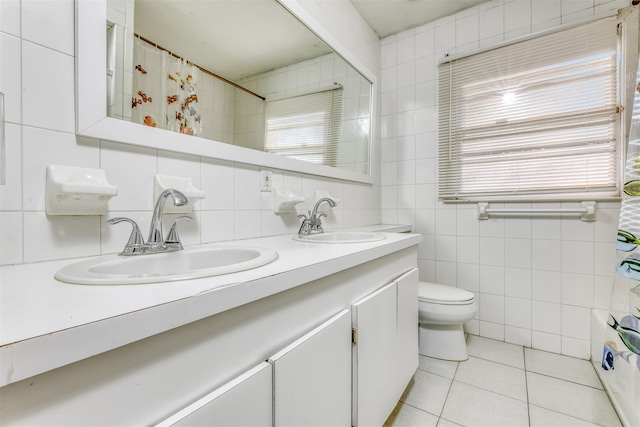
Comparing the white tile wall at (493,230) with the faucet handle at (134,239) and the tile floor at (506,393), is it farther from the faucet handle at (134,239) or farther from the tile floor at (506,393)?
the faucet handle at (134,239)

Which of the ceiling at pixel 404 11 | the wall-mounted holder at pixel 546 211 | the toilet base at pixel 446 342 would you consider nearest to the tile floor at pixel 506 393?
the toilet base at pixel 446 342

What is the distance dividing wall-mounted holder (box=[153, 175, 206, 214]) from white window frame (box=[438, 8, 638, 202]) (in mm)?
1781

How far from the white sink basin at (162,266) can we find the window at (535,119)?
1739mm

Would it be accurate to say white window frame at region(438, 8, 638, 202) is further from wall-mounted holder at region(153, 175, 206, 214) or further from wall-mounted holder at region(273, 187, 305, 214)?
wall-mounted holder at region(153, 175, 206, 214)

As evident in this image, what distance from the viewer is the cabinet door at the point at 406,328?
3.96 feet

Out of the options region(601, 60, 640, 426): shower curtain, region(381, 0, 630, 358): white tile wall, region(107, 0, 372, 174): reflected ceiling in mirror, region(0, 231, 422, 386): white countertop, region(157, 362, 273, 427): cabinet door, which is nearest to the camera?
region(0, 231, 422, 386): white countertop

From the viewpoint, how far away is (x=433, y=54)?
7.14ft

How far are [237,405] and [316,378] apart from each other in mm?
257

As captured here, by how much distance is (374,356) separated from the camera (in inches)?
39.0

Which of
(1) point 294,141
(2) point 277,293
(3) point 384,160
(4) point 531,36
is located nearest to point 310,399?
(2) point 277,293

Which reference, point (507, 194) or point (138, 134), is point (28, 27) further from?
point (507, 194)

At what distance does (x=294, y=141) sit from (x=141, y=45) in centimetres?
75

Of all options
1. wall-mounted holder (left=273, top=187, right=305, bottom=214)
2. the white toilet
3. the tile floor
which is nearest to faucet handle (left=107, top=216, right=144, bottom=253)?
wall-mounted holder (left=273, top=187, right=305, bottom=214)

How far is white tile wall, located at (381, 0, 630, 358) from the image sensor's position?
1.70 meters
